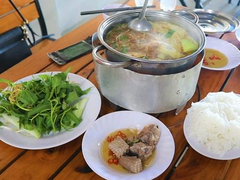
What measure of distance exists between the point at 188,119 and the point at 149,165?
231 mm

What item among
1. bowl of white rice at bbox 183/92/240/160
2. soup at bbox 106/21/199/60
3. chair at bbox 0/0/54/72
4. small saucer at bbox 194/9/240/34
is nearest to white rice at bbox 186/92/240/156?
bowl of white rice at bbox 183/92/240/160

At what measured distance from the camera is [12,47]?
4.89 feet

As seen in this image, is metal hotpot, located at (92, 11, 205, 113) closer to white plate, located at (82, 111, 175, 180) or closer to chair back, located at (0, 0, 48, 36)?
white plate, located at (82, 111, 175, 180)

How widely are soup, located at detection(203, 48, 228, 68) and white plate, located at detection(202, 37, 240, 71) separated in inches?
0.8

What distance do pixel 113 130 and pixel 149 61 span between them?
0.27 metres

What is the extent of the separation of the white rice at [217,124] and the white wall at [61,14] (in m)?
2.01

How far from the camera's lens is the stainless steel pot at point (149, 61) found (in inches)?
31.4

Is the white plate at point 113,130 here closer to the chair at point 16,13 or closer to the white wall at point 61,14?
the chair at point 16,13

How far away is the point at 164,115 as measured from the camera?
988 mm

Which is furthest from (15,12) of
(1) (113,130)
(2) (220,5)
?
(2) (220,5)

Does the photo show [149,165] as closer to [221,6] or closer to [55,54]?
[55,54]

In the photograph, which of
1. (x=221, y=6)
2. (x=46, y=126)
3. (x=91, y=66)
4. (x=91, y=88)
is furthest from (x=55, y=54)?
(x=221, y=6)

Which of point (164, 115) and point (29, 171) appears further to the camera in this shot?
point (164, 115)

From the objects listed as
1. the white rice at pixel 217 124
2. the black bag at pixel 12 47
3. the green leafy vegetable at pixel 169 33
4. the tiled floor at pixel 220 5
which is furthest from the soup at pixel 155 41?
the tiled floor at pixel 220 5
